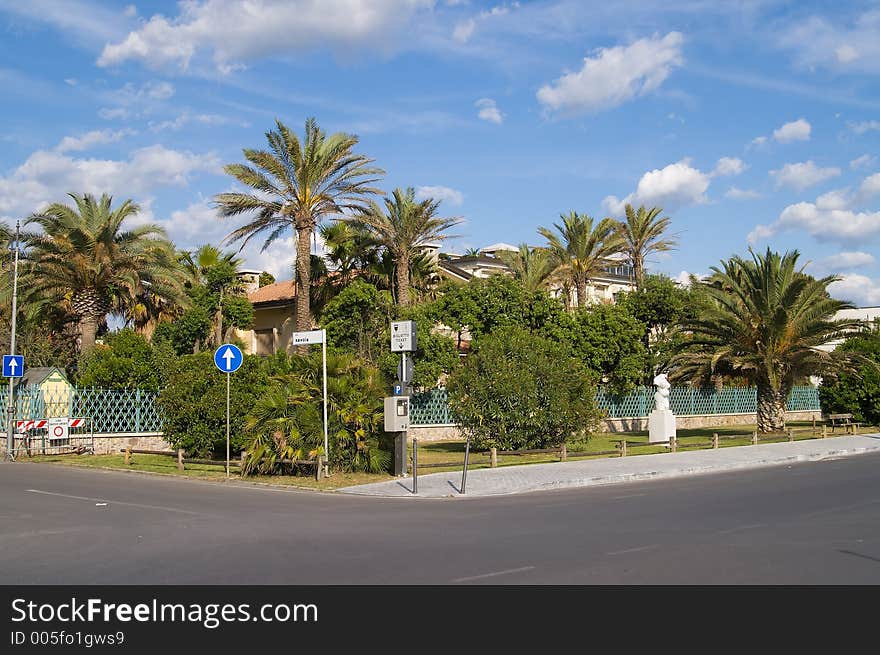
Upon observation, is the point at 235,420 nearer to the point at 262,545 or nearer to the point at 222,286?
the point at 262,545

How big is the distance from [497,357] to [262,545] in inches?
674

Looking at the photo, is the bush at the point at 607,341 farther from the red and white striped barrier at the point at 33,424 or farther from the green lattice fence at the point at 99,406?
the red and white striped barrier at the point at 33,424

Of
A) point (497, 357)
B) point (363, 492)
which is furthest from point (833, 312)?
point (363, 492)

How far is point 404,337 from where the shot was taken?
62.7 ft

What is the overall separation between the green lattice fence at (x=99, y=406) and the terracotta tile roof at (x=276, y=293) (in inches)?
728

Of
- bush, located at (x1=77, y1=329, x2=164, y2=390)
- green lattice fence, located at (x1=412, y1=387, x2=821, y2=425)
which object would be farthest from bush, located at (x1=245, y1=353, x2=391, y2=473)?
green lattice fence, located at (x1=412, y1=387, x2=821, y2=425)

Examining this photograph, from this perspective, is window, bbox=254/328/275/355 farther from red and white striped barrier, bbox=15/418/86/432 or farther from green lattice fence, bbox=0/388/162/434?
red and white striped barrier, bbox=15/418/86/432

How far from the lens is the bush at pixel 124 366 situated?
2984cm

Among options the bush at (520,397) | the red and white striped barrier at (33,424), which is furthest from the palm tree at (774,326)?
the red and white striped barrier at (33,424)

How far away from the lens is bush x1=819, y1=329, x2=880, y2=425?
38.9 metres

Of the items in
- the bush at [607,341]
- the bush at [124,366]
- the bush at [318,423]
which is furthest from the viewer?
the bush at [607,341]

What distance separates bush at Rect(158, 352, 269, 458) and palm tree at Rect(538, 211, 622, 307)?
2657cm

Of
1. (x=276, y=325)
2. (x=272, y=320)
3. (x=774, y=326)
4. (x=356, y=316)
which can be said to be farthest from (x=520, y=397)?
(x=272, y=320)

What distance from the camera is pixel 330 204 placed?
37.2 m
